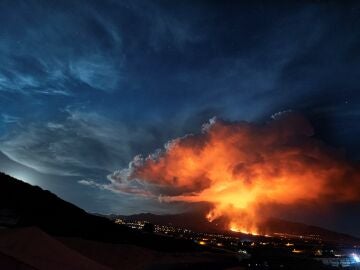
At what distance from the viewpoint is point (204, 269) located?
66.1 metres

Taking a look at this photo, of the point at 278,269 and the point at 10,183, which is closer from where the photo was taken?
the point at 10,183

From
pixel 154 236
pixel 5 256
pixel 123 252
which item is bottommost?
pixel 5 256

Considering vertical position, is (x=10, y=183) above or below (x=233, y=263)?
above

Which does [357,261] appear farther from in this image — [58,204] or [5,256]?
[5,256]

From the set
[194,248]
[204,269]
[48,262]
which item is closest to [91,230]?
[204,269]

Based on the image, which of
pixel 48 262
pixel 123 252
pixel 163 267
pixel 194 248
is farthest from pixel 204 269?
pixel 48 262

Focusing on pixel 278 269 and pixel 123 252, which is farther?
pixel 278 269

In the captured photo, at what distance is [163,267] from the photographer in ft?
207

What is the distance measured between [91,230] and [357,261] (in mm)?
69015

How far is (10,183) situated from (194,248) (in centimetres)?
4753

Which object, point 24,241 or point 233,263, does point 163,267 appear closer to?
point 233,263

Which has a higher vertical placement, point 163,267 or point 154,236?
point 154,236

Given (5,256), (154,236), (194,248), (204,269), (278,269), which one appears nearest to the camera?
(5,256)

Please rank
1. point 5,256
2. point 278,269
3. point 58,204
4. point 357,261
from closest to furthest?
point 5,256 < point 58,204 < point 278,269 < point 357,261
